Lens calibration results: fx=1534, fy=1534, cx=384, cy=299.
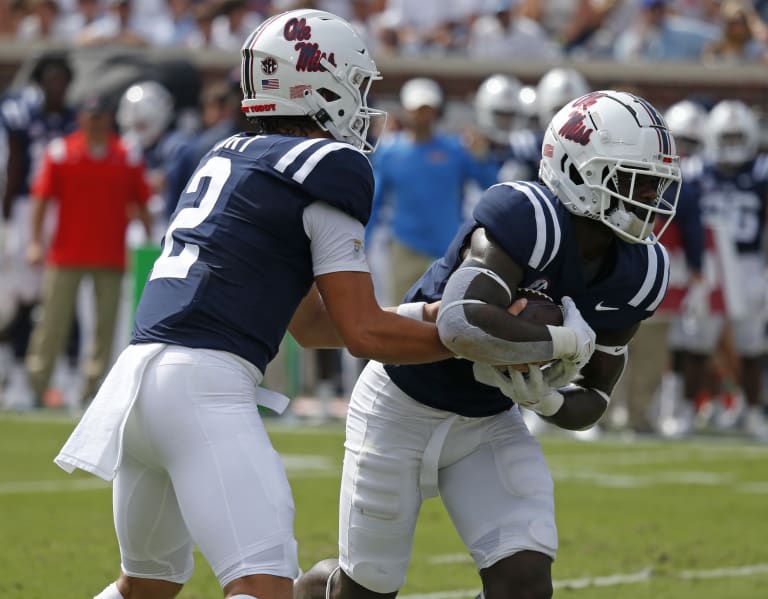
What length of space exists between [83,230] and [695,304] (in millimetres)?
4286

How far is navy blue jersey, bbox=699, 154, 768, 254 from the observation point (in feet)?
35.7

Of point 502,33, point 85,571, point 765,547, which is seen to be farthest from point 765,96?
point 85,571

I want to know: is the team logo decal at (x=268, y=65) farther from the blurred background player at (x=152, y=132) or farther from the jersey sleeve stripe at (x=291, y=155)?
the blurred background player at (x=152, y=132)

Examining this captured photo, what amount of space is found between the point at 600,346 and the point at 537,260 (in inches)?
17.6

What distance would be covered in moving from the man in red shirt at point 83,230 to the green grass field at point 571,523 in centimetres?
106

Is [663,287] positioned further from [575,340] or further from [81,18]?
[81,18]

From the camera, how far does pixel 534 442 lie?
406 cm

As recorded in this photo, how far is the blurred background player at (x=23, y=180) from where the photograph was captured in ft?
36.4

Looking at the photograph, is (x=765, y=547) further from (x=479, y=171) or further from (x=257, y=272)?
(x=479, y=171)

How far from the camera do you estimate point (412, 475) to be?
4.01 m

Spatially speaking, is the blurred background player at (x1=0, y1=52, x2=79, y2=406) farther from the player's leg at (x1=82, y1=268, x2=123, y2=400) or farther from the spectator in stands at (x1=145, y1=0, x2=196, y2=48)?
the spectator in stands at (x1=145, y1=0, x2=196, y2=48)

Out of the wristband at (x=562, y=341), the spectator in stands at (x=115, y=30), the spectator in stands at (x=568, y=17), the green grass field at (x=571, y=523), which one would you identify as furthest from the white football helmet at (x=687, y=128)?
the wristband at (x=562, y=341)

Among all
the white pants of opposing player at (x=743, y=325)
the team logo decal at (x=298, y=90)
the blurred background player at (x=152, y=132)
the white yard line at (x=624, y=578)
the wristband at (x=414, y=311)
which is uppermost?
the team logo decal at (x=298, y=90)

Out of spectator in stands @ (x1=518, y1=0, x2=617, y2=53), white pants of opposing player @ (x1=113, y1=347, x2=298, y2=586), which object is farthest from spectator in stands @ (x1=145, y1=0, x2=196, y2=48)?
white pants of opposing player @ (x1=113, y1=347, x2=298, y2=586)
